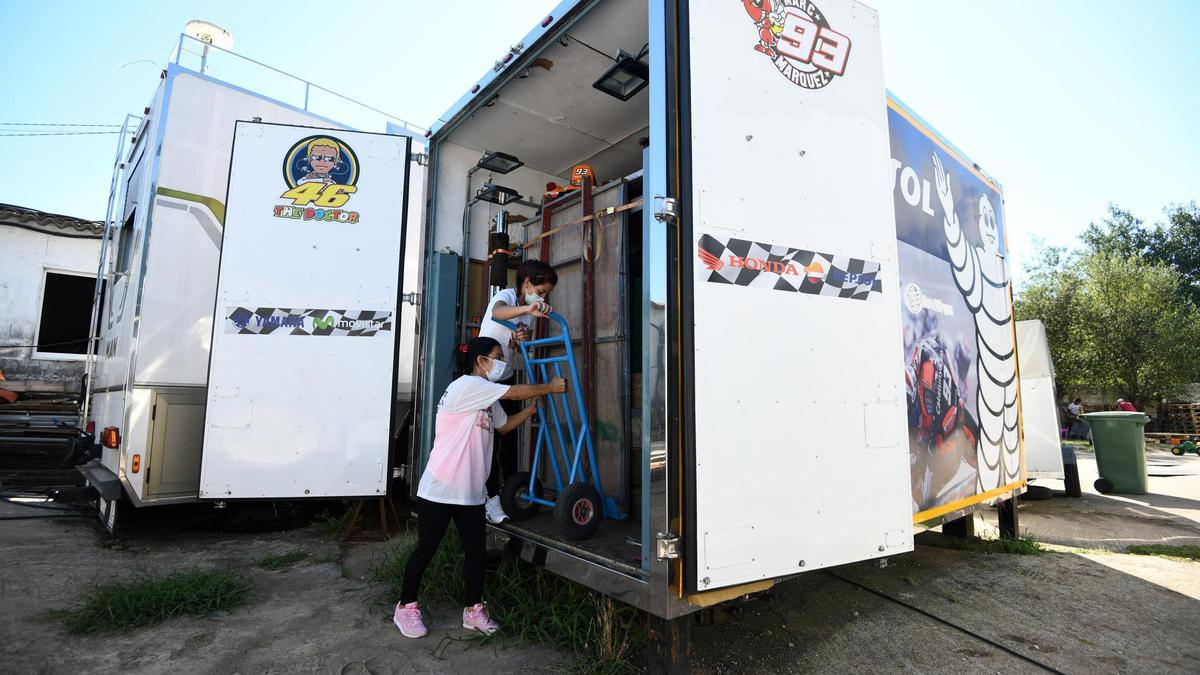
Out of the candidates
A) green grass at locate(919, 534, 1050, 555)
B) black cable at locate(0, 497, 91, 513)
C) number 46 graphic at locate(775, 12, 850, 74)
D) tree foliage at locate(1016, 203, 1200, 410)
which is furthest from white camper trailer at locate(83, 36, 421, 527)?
tree foliage at locate(1016, 203, 1200, 410)

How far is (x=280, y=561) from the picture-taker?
4.17 meters

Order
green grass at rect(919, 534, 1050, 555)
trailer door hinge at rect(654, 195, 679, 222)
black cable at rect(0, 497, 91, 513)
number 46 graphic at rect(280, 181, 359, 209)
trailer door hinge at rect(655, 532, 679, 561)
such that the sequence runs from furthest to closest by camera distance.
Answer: black cable at rect(0, 497, 91, 513) → green grass at rect(919, 534, 1050, 555) → number 46 graphic at rect(280, 181, 359, 209) → trailer door hinge at rect(654, 195, 679, 222) → trailer door hinge at rect(655, 532, 679, 561)

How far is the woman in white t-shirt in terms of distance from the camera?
3047mm

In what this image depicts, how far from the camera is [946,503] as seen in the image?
3.90 metres

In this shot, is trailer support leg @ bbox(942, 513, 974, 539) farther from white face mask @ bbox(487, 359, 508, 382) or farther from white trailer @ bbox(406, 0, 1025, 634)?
white face mask @ bbox(487, 359, 508, 382)

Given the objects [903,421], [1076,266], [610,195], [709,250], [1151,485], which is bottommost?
[1151,485]

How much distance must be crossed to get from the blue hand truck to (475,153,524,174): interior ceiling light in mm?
1382

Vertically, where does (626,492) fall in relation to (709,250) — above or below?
below

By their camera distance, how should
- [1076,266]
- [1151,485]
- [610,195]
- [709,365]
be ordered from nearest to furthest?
1. [709,365]
2. [610,195]
3. [1151,485]
4. [1076,266]

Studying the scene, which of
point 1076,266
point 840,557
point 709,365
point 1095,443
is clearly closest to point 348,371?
point 709,365

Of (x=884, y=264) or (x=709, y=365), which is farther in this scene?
(x=884, y=264)

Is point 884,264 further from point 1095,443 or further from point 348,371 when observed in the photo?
point 1095,443

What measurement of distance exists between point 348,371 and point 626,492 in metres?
2.02

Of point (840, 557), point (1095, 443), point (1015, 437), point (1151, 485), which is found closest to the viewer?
point (840, 557)
